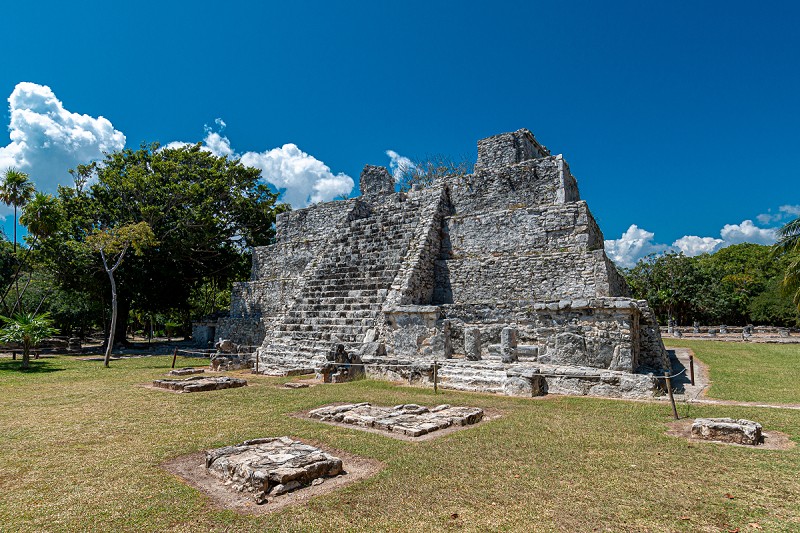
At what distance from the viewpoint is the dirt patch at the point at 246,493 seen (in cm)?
376

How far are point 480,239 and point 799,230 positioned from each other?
16.8m

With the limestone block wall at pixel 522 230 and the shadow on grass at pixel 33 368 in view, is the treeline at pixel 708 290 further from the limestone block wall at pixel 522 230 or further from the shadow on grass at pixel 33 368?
the shadow on grass at pixel 33 368

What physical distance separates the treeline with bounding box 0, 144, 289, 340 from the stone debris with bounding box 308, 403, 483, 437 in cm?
1553

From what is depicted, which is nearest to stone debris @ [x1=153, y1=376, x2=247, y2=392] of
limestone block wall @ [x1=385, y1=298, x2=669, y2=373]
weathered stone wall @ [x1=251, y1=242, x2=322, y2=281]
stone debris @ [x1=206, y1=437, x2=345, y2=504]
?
limestone block wall @ [x1=385, y1=298, x2=669, y2=373]

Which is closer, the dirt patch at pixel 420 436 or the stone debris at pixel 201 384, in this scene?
the dirt patch at pixel 420 436

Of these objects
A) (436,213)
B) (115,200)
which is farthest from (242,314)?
(436,213)

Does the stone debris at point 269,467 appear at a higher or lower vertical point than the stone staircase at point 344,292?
lower

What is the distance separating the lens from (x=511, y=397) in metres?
8.60

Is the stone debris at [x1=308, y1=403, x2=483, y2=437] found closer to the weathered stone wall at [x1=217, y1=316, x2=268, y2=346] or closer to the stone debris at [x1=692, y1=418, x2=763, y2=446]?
the stone debris at [x1=692, y1=418, x2=763, y2=446]

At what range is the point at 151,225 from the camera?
69.9 ft

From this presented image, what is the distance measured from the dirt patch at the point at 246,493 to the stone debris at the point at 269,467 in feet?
0.19

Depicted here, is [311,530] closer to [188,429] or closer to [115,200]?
[188,429]

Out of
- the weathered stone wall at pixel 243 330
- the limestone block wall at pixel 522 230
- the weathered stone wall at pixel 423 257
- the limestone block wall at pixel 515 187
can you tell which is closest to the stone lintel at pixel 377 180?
the weathered stone wall at pixel 423 257

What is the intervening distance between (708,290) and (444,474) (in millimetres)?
43782
